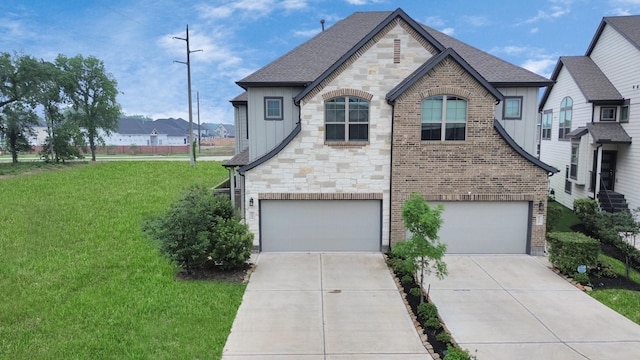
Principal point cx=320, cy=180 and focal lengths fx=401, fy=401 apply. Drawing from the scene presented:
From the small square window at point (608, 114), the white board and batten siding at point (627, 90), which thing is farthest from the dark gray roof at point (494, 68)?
the small square window at point (608, 114)

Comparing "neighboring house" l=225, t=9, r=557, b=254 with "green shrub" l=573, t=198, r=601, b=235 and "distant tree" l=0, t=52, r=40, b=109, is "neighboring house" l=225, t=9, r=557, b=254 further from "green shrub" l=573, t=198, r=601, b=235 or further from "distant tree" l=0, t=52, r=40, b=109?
"distant tree" l=0, t=52, r=40, b=109

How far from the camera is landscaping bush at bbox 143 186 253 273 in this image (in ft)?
36.1

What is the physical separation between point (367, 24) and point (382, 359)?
45.6ft

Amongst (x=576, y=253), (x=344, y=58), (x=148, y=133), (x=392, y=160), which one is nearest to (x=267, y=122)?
(x=344, y=58)

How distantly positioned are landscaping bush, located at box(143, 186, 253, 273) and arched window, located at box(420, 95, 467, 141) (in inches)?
265

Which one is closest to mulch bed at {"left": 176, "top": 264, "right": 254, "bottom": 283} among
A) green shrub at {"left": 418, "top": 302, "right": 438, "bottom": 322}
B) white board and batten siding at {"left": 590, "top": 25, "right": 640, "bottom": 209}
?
green shrub at {"left": 418, "top": 302, "right": 438, "bottom": 322}

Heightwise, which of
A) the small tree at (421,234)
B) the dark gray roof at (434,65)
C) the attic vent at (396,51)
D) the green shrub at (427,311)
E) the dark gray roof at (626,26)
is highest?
the dark gray roof at (626,26)

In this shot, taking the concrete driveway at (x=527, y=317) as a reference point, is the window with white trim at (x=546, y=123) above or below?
above

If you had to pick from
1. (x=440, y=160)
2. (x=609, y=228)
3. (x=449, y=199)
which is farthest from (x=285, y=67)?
(x=609, y=228)

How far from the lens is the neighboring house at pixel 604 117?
59.3 ft

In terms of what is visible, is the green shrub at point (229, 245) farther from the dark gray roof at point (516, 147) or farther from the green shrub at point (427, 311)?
the dark gray roof at point (516, 147)

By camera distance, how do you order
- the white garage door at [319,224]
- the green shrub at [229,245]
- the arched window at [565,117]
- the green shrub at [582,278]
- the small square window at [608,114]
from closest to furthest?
the green shrub at [582,278]
the green shrub at [229,245]
the white garage door at [319,224]
the small square window at [608,114]
the arched window at [565,117]

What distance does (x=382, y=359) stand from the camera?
7.13 metres

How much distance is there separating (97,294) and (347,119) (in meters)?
8.73
